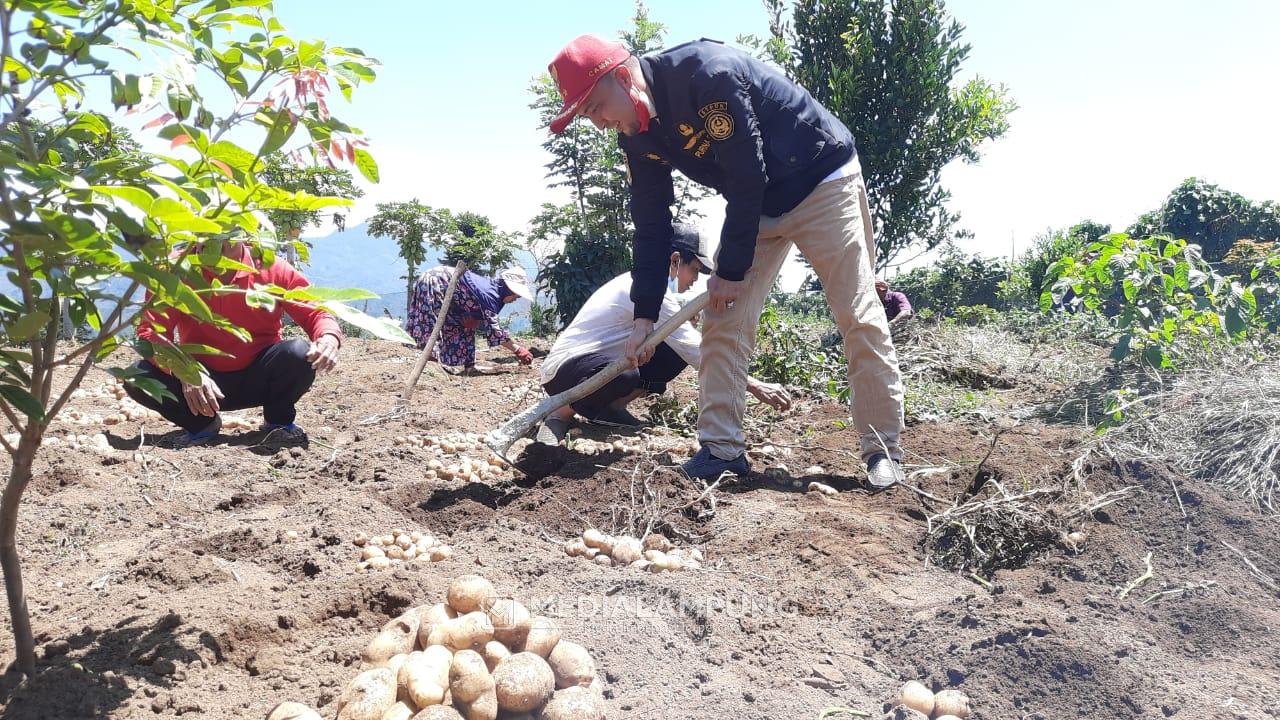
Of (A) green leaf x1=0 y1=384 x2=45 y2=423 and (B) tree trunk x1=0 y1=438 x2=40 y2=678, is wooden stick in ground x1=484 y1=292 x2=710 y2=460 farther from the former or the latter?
(A) green leaf x1=0 y1=384 x2=45 y2=423

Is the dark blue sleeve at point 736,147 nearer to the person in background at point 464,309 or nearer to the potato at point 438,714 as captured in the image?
the potato at point 438,714

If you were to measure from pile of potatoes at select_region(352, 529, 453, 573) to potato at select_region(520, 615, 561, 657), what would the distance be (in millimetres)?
660

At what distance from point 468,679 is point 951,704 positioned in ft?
3.16

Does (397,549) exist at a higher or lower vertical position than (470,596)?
lower

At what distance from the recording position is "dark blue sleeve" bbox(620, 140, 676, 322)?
3328 mm

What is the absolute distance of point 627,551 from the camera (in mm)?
2367

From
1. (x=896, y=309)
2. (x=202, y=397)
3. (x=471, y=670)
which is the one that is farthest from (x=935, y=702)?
(x=896, y=309)

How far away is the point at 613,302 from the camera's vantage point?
4.29 metres

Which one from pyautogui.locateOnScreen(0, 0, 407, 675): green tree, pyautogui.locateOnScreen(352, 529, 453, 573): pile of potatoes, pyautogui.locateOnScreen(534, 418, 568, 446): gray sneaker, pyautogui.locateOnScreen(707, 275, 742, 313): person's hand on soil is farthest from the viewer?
pyautogui.locateOnScreen(534, 418, 568, 446): gray sneaker

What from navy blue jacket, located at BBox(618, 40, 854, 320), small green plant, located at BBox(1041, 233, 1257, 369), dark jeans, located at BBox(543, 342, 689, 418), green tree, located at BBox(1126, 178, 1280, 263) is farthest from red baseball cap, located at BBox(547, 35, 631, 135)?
green tree, located at BBox(1126, 178, 1280, 263)

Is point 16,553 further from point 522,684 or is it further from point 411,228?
point 411,228

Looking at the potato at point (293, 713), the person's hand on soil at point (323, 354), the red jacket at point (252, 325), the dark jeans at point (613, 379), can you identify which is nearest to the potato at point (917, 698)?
the potato at point (293, 713)

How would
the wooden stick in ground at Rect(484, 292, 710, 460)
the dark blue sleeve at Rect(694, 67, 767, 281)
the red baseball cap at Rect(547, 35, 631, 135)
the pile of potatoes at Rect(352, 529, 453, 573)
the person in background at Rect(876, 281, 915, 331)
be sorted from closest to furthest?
the pile of potatoes at Rect(352, 529, 453, 573) → the red baseball cap at Rect(547, 35, 631, 135) → the dark blue sleeve at Rect(694, 67, 767, 281) → the wooden stick in ground at Rect(484, 292, 710, 460) → the person in background at Rect(876, 281, 915, 331)

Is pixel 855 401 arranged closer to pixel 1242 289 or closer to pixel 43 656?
pixel 1242 289
